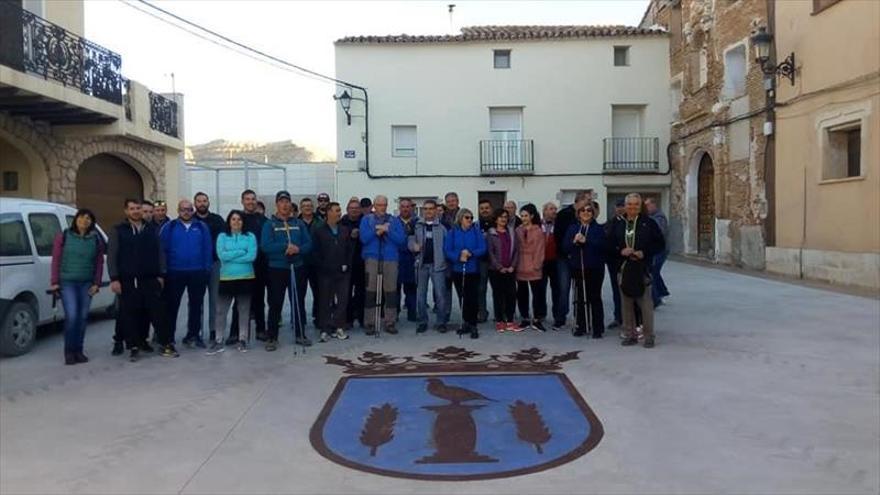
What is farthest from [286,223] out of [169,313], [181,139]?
[181,139]

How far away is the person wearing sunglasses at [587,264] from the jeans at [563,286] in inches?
14.5

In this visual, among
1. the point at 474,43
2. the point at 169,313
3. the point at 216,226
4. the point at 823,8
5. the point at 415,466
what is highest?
the point at 474,43

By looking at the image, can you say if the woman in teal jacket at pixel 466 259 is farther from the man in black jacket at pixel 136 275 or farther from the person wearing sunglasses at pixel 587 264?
the man in black jacket at pixel 136 275

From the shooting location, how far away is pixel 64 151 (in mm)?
14359

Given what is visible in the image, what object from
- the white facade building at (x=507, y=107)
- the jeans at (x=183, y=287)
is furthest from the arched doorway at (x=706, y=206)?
the jeans at (x=183, y=287)

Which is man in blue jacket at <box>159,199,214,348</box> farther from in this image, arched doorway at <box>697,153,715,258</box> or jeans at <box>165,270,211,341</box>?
arched doorway at <box>697,153,715,258</box>

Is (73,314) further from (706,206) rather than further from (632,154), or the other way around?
(632,154)

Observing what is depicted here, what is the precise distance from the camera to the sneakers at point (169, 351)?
787 centimetres

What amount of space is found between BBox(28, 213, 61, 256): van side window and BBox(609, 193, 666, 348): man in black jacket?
22.5 feet

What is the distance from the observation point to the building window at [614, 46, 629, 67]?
75.9 ft

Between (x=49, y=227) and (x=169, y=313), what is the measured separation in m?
2.31

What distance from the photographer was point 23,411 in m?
5.81

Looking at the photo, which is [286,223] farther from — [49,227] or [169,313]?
[49,227]

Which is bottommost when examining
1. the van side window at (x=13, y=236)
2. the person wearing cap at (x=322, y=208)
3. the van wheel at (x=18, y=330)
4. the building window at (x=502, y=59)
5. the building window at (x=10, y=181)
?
the van wheel at (x=18, y=330)
